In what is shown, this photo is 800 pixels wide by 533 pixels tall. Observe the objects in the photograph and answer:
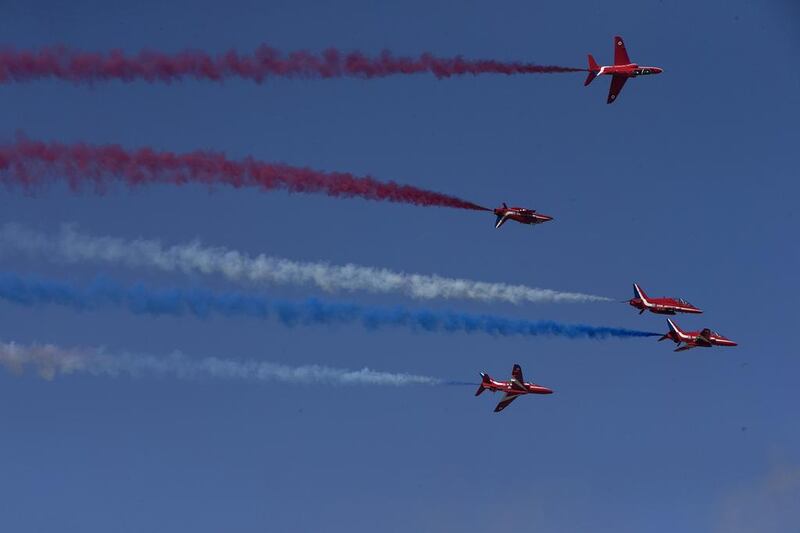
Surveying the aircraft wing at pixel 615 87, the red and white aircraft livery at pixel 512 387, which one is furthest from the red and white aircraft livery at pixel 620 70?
the red and white aircraft livery at pixel 512 387

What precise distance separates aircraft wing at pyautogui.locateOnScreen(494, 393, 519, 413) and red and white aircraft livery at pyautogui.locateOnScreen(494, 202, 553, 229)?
10.8 meters

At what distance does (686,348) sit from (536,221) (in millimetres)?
11419

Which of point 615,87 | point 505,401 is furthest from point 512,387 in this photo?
point 615,87

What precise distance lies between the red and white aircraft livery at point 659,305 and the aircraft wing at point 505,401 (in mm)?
8765

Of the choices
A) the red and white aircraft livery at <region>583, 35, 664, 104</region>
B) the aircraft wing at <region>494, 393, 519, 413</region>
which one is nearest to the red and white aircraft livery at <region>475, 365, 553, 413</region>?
the aircraft wing at <region>494, 393, 519, 413</region>

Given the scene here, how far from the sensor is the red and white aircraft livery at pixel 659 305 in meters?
81.4

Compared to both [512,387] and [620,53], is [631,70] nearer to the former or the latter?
[620,53]

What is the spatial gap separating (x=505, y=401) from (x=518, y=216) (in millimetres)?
12122

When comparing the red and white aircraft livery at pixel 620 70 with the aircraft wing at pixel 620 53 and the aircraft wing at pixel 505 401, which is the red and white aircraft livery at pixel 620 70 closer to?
the aircraft wing at pixel 620 53

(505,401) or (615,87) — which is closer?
(615,87)

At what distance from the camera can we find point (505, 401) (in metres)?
83.9

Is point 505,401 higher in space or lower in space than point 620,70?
lower

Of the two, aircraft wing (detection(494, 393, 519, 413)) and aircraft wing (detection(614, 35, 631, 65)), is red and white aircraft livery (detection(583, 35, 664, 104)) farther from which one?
aircraft wing (detection(494, 393, 519, 413))

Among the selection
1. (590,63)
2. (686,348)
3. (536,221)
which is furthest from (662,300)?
(590,63)
